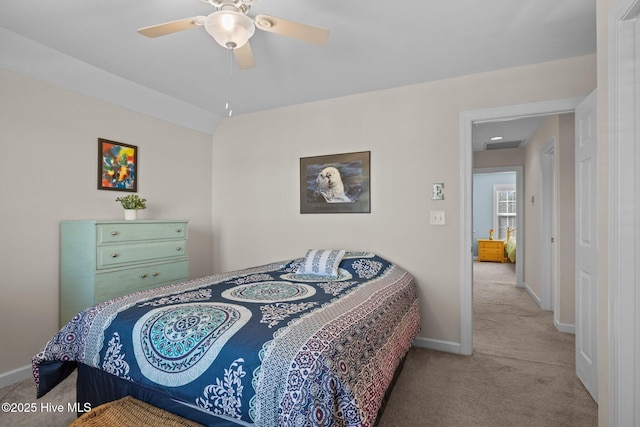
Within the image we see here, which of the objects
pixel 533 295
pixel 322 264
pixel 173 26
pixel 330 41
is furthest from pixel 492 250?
pixel 173 26

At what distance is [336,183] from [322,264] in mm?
978

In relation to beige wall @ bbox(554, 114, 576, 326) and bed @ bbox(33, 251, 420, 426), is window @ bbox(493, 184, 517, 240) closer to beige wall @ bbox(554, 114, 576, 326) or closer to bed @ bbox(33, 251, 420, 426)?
beige wall @ bbox(554, 114, 576, 326)

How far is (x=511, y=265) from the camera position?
7.93 m

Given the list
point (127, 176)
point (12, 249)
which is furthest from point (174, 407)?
point (127, 176)

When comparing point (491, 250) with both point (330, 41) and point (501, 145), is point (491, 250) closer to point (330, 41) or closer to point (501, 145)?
point (501, 145)

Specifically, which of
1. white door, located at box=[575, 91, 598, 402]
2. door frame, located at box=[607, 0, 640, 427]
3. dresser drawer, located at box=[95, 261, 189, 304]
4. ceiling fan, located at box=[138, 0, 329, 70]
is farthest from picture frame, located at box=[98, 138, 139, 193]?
white door, located at box=[575, 91, 598, 402]

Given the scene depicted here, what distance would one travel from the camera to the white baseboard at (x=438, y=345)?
9.85 ft

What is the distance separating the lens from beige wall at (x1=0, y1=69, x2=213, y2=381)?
96.0 inches

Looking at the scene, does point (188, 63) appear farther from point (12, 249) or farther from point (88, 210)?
point (12, 249)

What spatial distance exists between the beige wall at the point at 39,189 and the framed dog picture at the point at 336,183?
5.84 ft

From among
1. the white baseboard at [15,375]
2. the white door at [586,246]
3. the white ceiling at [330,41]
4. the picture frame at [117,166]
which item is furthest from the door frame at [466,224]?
the white baseboard at [15,375]

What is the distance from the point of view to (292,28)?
1713mm

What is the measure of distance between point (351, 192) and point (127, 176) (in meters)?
2.19

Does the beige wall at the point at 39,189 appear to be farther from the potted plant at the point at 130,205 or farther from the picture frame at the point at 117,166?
the potted plant at the point at 130,205
